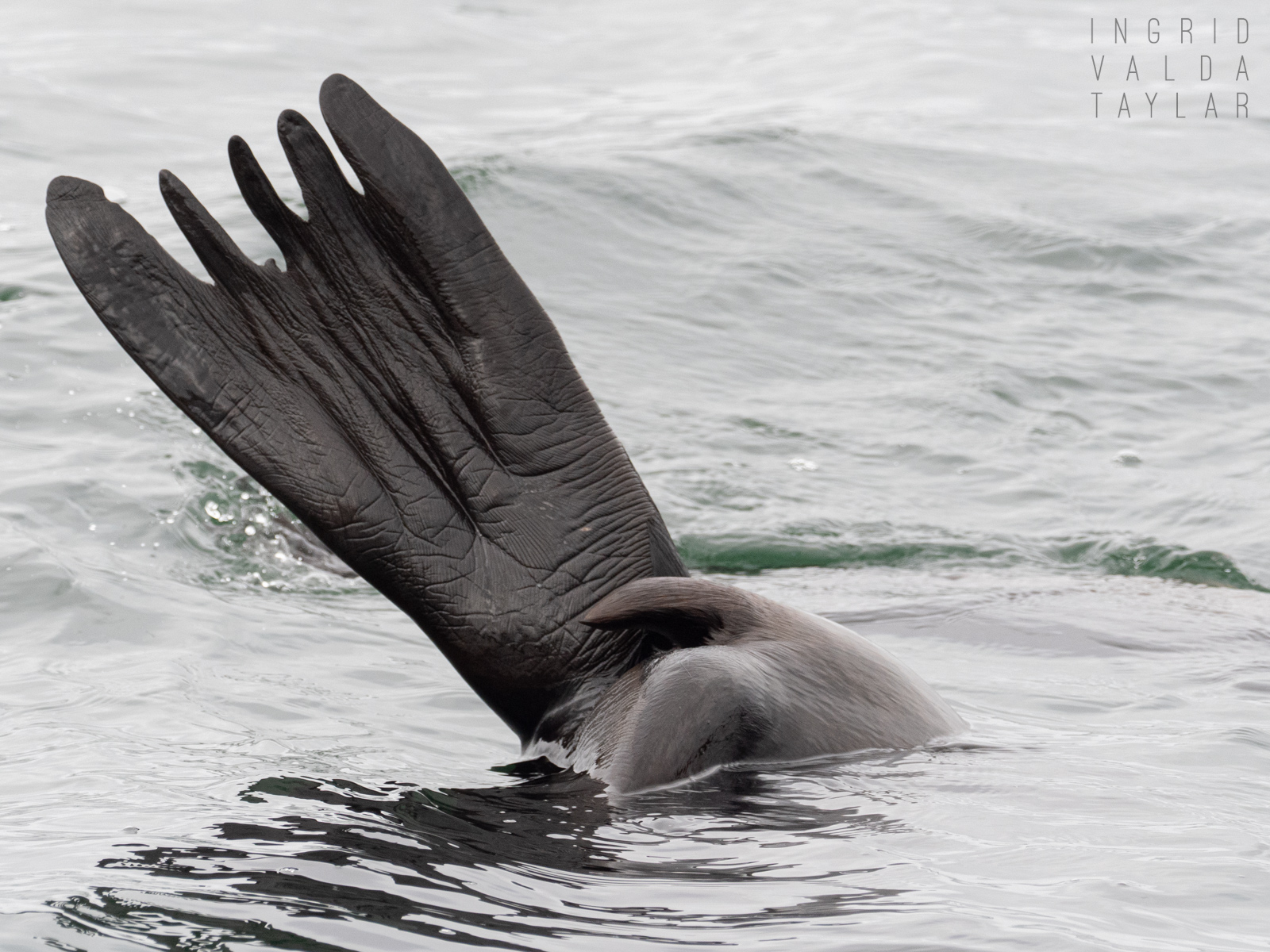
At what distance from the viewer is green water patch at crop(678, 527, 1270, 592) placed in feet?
16.0

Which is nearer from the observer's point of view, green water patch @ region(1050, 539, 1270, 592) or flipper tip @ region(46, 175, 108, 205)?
flipper tip @ region(46, 175, 108, 205)

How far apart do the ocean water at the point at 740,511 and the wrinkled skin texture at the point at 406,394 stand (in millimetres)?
286

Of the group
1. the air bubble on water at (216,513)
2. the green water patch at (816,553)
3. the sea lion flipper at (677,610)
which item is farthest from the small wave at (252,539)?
the sea lion flipper at (677,610)

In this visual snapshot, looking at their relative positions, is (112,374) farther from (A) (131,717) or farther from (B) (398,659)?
(A) (131,717)

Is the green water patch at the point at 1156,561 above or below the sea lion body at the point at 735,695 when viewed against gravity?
below

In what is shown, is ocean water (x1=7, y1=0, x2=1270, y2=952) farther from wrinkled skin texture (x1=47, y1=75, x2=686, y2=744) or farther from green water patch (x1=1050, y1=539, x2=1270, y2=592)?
wrinkled skin texture (x1=47, y1=75, x2=686, y2=744)

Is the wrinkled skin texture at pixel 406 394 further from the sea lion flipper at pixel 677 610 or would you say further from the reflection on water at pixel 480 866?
the reflection on water at pixel 480 866

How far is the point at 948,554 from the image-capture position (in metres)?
5.09

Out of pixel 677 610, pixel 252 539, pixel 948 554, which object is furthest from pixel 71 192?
pixel 948 554

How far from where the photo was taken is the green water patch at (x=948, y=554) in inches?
192

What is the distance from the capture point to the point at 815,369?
704 centimetres

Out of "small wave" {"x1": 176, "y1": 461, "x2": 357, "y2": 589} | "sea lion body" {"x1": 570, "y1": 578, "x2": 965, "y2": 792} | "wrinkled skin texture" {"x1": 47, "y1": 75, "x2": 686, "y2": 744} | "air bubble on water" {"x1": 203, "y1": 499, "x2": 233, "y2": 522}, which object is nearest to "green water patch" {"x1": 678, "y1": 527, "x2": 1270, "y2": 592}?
"small wave" {"x1": 176, "y1": 461, "x2": 357, "y2": 589}

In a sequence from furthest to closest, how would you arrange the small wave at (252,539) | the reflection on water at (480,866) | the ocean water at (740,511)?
the small wave at (252,539)
the ocean water at (740,511)
the reflection on water at (480,866)

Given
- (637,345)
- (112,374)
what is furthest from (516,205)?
(112,374)
